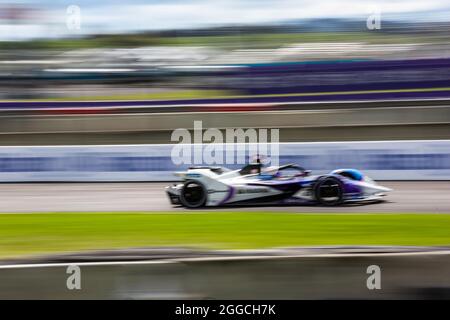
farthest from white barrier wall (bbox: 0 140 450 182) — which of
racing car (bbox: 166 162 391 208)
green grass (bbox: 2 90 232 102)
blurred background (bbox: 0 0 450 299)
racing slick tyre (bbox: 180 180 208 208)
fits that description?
green grass (bbox: 2 90 232 102)

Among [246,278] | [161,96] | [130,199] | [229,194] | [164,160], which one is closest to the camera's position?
[246,278]

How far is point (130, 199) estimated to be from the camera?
11.5 m

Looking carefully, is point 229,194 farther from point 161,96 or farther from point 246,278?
point 161,96

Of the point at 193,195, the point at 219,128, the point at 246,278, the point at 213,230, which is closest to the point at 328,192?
the point at 193,195

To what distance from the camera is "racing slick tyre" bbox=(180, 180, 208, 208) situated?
32.9 ft

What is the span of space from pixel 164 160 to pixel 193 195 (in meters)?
4.50

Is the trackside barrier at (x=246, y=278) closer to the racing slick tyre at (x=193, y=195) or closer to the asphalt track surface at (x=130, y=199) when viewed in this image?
the asphalt track surface at (x=130, y=199)

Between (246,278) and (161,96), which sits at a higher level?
(161,96)

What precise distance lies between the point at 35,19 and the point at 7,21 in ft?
3.53

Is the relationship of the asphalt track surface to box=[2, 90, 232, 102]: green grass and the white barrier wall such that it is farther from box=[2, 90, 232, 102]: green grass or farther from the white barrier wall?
box=[2, 90, 232, 102]: green grass

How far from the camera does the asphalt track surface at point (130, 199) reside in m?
9.83

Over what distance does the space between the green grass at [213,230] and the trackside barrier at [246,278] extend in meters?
1.20

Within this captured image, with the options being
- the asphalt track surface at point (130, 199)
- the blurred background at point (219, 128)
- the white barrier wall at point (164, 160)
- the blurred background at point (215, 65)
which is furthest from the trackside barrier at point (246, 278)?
the blurred background at point (215, 65)
